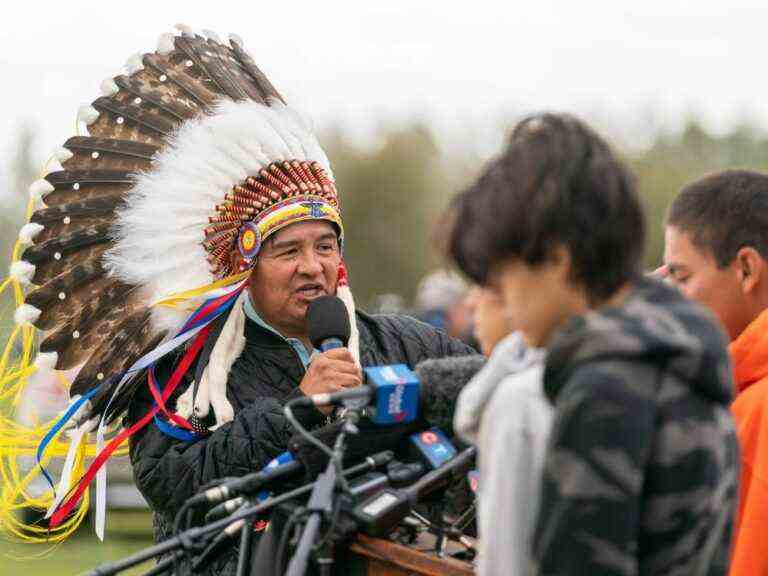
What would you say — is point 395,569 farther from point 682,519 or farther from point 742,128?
point 742,128

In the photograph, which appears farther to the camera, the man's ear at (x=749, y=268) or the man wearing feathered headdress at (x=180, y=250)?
the man wearing feathered headdress at (x=180, y=250)

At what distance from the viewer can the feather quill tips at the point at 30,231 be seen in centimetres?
365

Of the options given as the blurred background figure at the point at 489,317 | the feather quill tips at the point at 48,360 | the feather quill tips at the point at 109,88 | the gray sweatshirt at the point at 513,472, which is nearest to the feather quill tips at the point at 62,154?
the feather quill tips at the point at 109,88

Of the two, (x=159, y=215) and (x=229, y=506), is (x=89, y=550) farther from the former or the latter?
(x=229, y=506)

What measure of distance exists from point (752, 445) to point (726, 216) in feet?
1.93

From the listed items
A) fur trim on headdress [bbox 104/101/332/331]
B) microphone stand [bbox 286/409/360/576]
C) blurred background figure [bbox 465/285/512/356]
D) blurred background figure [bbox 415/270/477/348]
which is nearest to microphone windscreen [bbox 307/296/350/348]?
fur trim on headdress [bbox 104/101/332/331]

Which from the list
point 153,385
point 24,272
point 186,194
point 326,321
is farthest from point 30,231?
point 326,321

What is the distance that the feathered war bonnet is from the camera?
358cm

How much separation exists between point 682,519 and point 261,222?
2087 mm

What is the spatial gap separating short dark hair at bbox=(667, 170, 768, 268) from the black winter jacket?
108 centimetres

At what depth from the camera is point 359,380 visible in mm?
3180

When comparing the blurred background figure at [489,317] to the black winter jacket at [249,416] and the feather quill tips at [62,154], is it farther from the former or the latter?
the feather quill tips at [62,154]

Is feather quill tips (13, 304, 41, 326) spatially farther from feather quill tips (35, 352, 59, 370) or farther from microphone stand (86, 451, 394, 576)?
microphone stand (86, 451, 394, 576)

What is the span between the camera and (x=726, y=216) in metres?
2.86
